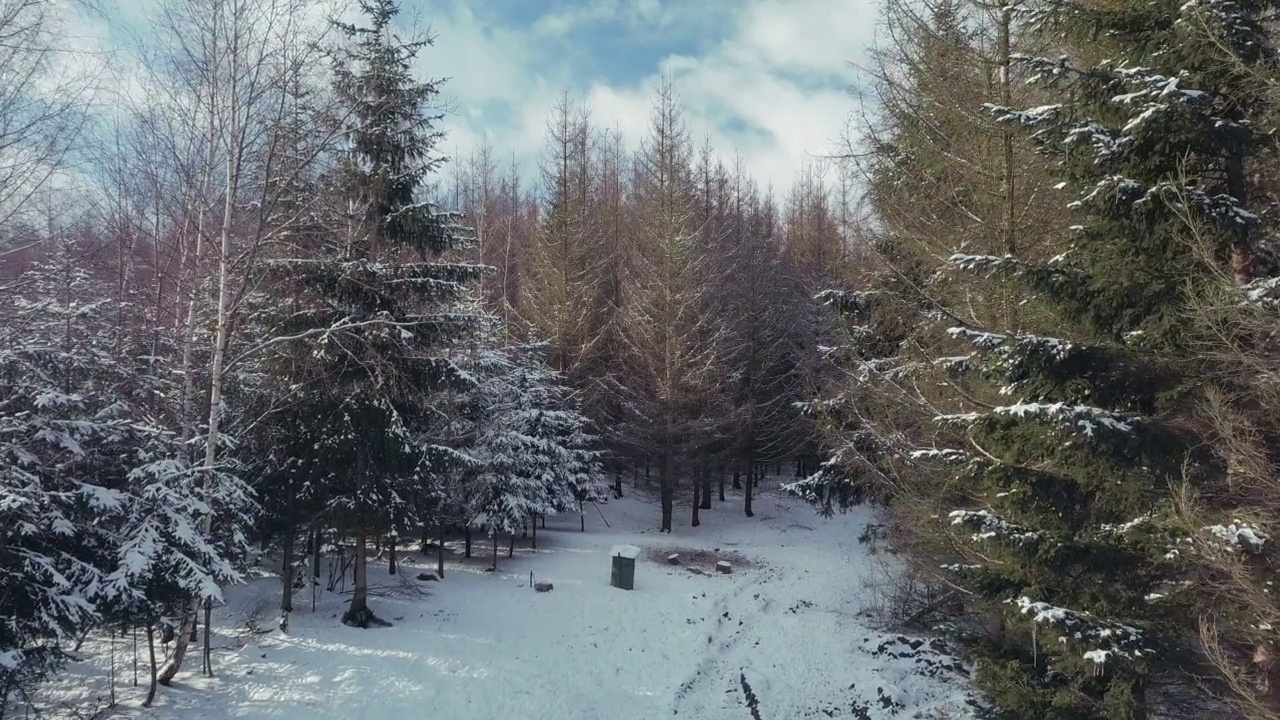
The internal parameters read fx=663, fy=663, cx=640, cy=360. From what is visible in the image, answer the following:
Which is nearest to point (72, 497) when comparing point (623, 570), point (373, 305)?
point (373, 305)

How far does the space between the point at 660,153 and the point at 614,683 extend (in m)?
18.1

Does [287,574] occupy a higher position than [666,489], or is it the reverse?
[666,489]

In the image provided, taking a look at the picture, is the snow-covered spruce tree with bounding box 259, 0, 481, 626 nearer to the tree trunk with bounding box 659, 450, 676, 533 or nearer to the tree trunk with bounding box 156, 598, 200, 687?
the tree trunk with bounding box 156, 598, 200, 687

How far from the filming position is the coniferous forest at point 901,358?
221 inches

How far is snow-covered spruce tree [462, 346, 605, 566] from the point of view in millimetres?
16125

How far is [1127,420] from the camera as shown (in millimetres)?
5766

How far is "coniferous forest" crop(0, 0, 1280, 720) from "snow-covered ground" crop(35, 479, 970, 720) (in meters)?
0.70

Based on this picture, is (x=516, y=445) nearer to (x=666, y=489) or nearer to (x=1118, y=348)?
(x=666, y=489)

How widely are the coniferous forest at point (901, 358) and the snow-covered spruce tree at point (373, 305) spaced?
7 cm

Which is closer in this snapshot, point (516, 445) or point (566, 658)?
point (566, 658)

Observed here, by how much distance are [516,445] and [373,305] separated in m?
6.13

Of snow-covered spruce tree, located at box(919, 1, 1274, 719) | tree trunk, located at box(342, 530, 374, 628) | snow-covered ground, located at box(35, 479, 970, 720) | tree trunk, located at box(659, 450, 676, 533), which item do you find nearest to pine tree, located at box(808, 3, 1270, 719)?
snow-covered spruce tree, located at box(919, 1, 1274, 719)

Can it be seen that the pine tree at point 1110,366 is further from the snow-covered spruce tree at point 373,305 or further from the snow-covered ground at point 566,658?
the snow-covered spruce tree at point 373,305

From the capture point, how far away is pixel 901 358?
10.4 meters
